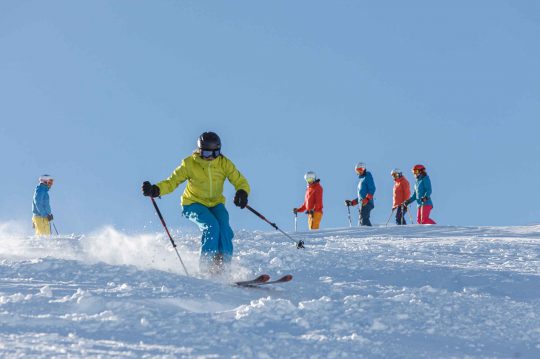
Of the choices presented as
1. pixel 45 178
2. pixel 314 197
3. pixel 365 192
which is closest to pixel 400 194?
pixel 365 192

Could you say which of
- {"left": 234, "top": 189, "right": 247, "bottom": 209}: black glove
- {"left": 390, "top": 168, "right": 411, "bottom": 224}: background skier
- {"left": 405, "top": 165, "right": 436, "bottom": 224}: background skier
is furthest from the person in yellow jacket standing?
{"left": 390, "top": 168, "right": 411, "bottom": 224}: background skier

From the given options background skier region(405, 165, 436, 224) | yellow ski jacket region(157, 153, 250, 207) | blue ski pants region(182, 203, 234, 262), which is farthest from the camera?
background skier region(405, 165, 436, 224)

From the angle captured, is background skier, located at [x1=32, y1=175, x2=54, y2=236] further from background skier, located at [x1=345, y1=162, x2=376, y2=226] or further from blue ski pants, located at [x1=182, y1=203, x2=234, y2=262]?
blue ski pants, located at [x1=182, y1=203, x2=234, y2=262]

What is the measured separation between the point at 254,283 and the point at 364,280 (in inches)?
51.7

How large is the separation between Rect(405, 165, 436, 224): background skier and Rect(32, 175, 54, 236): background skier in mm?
10328

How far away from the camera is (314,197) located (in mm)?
17312

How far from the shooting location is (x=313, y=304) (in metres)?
5.02

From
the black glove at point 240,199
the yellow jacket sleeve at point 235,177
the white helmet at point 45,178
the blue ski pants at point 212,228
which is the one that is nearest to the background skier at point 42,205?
Result: the white helmet at point 45,178

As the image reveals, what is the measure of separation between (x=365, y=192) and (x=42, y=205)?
30.0 feet

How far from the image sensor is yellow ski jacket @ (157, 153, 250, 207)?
7605 millimetres

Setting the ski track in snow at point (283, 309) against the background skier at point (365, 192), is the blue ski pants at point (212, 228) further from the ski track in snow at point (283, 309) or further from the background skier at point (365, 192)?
the background skier at point (365, 192)

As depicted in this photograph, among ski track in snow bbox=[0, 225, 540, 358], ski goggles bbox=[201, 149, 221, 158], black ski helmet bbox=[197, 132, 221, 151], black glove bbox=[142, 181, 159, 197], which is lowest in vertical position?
ski track in snow bbox=[0, 225, 540, 358]

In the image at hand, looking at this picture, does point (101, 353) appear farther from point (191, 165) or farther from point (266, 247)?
point (266, 247)

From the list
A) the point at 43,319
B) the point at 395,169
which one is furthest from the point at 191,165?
the point at 395,169
